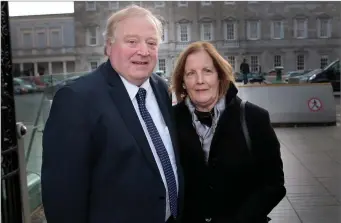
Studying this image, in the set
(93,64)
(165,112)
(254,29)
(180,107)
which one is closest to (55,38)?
(93,64)

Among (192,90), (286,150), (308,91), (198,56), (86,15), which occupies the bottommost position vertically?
(286,150)

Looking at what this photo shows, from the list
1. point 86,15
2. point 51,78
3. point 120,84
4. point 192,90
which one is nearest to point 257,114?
point 192,90

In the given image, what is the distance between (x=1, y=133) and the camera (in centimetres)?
180

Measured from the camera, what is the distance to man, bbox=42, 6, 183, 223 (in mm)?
1399

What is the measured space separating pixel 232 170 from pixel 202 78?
16.3 inches

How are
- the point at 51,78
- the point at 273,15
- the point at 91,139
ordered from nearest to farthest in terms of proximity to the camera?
the point at 91,139 < the point at 51,78 < the point at 273,15

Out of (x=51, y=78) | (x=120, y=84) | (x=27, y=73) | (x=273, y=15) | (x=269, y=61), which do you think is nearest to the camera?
(x=120, y=84)

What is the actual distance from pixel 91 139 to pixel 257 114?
2.44ft

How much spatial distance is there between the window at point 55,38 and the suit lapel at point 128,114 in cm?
147

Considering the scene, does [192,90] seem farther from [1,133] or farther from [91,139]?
[1,133]

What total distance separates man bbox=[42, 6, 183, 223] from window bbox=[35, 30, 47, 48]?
4.19 ft

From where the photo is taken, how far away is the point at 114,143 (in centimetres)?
143

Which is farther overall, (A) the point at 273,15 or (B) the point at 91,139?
(A) the point at 273,15

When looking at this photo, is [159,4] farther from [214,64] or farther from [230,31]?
[230,31]
